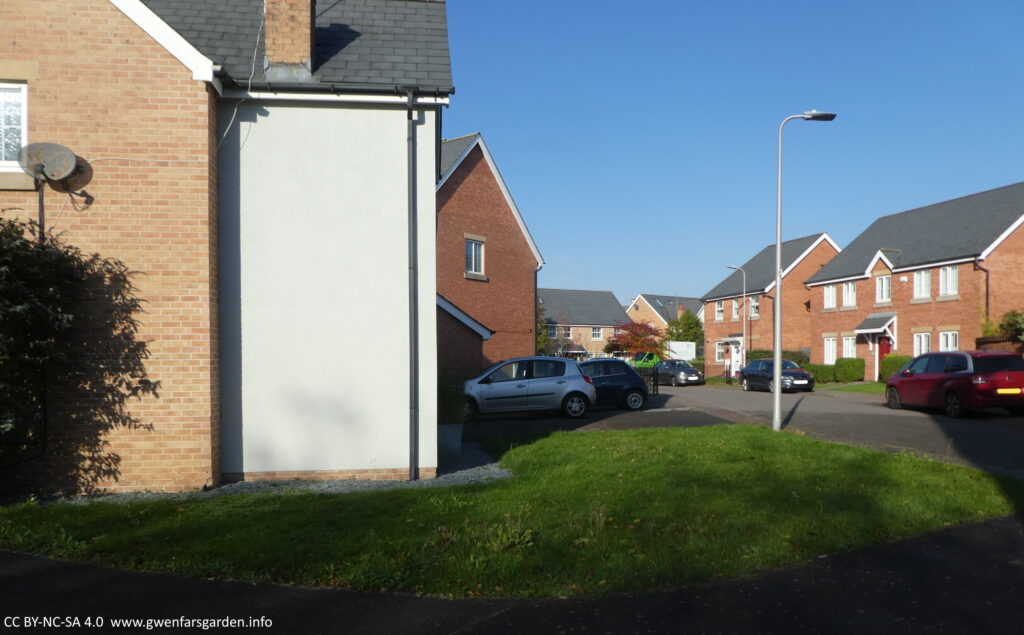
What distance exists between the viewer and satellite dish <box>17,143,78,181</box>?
871 centimetres

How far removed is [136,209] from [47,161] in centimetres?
103

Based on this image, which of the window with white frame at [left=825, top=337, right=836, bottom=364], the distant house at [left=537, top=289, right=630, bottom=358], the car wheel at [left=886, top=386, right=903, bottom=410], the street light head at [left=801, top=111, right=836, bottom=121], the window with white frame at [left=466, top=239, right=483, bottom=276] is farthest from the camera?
the distant house at [left=537, top=289, right=630, bottom=358]

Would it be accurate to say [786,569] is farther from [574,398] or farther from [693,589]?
[574,398]

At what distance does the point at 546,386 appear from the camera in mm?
19484

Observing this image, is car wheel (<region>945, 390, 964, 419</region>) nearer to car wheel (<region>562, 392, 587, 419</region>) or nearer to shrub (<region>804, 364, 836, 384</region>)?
car wheel (<region>562, 392, 587, 419</region>)

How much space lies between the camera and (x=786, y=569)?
6.00 metres

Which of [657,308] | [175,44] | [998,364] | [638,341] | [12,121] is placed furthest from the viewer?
[657,308]

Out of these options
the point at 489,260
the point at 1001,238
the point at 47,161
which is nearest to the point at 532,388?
the point at 489,260

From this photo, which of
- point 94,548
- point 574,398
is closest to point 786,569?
point 94,548

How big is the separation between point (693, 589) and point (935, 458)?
8488 mm

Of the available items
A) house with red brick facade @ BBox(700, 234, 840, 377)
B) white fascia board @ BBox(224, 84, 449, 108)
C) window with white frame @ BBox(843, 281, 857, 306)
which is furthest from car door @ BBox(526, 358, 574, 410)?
house with red brick facade @ BBox(700, 234, 840, 377)

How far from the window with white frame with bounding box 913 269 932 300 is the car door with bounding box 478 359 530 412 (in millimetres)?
25624

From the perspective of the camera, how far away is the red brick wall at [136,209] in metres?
9.03

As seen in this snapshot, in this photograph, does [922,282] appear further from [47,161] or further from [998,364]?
[47,161]
